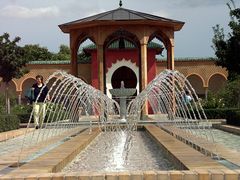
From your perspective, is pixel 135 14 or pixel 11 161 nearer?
pixel 11 161

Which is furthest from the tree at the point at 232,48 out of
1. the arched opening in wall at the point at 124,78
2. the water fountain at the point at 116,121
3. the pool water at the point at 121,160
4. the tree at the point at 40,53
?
the tree at the point at 40,53

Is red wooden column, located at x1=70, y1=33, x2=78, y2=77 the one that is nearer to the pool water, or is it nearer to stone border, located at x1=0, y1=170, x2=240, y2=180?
the pool water

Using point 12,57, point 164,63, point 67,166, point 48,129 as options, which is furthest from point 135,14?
point 67,166

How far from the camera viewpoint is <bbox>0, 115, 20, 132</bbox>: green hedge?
12.8m

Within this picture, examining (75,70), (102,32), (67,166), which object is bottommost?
(67,166)

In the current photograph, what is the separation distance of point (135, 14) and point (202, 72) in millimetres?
14030

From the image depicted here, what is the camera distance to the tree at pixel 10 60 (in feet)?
84.2

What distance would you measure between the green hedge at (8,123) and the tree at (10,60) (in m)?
11.7

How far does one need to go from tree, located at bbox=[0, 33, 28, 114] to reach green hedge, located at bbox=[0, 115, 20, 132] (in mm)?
11714

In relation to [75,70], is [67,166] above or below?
below

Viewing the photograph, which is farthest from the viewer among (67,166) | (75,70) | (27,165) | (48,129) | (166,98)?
(75,70)

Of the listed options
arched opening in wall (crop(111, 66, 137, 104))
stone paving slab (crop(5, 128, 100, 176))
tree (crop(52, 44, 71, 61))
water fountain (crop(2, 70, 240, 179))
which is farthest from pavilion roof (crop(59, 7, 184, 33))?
tree (crop(52, 44, 71, 61))

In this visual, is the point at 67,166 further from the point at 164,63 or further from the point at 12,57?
the point at 164,63

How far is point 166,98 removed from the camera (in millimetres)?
21031
